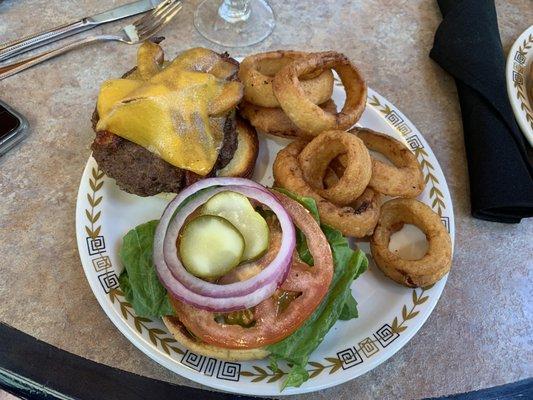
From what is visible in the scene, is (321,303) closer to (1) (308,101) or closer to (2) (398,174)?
(2) (398,174)

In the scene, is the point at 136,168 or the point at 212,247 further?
the point at 136,168

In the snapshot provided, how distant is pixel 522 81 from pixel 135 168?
61.9 inches

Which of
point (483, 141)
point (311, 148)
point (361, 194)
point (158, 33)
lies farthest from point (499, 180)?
point (158, 33)

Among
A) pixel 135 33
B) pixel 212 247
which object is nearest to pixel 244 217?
pixel 212 247

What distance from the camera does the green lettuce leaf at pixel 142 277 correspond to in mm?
1448

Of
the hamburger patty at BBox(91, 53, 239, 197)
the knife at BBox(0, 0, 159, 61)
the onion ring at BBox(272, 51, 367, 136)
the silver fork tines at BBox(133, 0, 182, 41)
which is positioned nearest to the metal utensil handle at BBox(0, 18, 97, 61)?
the knife at BBox(0, 0, 159, 61)

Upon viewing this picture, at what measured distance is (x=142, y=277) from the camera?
A: 149cm

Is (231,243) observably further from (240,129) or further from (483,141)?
(483,141)

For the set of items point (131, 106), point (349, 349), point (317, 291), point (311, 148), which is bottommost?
point (349, 349)

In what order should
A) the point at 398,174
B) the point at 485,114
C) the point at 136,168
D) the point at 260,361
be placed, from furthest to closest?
the point at 485,114, the point at 398,174, the point at 136,168, the point at 260,361

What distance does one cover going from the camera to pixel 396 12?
8.63 feet

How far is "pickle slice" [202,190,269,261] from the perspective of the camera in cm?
142

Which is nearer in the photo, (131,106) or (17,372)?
(17,372)

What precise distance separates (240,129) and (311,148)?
0.94 ft
